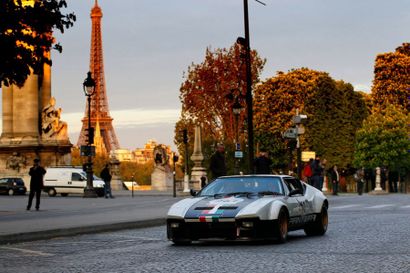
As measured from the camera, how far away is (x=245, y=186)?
1823cm

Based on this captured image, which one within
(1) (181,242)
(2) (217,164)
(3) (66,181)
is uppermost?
(3) (66,181)

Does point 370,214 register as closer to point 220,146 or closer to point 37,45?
point 220,146

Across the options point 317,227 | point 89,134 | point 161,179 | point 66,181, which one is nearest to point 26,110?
point 66,181

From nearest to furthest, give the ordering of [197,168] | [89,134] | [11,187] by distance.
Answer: [89,134]
[197,168]
[11,187]

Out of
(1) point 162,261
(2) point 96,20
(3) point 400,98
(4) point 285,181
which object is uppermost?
(2) point 96,20

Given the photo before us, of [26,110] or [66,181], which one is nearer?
[66,181]

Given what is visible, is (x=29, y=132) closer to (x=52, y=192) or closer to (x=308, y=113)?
(x=52, y=192)

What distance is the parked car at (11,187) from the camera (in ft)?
212

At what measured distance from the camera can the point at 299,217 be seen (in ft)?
60.2

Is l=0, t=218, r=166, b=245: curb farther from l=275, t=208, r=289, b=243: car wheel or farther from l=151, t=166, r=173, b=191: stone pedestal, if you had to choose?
l=151, t=166, r=173, b=191: stone pedestal

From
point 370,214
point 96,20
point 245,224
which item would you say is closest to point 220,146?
point 370,214

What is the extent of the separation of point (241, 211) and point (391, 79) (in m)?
94.3

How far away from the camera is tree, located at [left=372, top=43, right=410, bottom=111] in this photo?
10846 cm

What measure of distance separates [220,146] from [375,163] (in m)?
69.3
